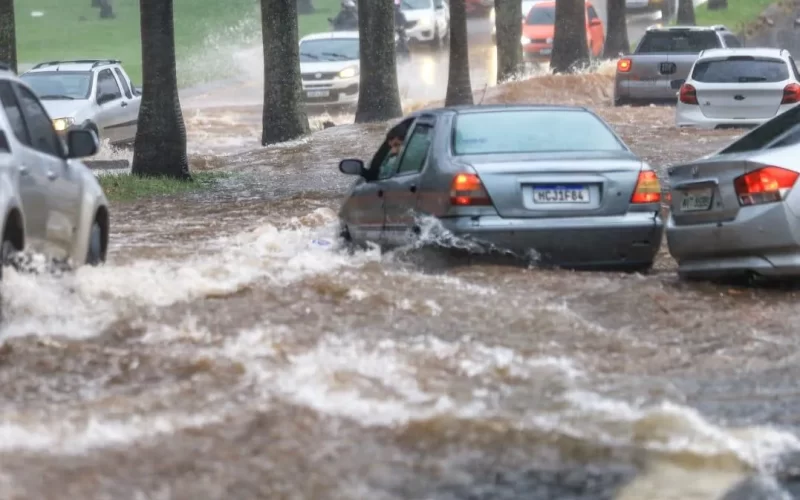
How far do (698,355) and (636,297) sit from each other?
1.66m

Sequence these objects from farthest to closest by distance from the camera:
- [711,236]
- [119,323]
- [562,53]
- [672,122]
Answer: [562,53] < [672,122] < [711,236] < [119,323]

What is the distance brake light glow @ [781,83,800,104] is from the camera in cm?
2062

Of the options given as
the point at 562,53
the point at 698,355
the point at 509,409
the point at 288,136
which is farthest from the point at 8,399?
the point at 562,53

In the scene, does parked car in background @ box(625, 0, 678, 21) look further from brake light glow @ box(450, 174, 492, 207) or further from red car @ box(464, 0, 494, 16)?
brake light glow @ box(450, 174, 492, 207)

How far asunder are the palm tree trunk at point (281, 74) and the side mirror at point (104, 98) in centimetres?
244

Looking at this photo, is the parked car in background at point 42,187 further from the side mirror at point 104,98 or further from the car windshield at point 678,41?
the car windshield at point 678,41

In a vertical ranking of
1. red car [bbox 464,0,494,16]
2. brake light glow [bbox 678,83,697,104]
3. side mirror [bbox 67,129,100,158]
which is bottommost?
red car [bbox 464,0,494,16]

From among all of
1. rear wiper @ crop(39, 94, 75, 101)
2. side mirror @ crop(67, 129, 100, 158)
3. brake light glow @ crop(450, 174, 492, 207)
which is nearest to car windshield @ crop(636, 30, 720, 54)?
rear wiper @ crop(39, 94, 75, 101)

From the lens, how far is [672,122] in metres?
24.7

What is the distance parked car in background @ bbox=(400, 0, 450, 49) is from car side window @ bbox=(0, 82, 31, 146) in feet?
120

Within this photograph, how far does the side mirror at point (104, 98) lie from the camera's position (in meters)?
24.7

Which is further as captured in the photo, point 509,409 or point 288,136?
point 288,136

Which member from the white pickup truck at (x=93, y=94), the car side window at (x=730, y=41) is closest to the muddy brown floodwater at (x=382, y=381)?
the white pickup truck at (x=93, y=94)

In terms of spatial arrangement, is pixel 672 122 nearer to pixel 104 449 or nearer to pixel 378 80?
pixel 378 80
